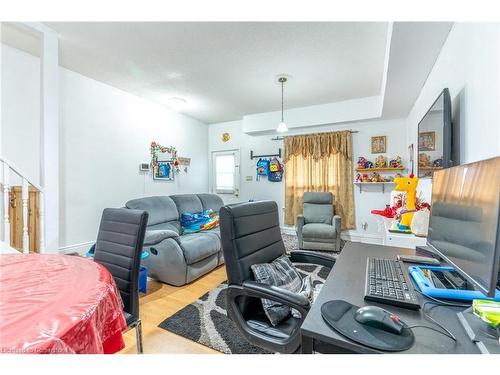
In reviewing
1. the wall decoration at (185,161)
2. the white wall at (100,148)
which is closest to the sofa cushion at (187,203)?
Result: the white wall at (100,148)

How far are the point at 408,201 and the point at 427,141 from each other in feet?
1.93

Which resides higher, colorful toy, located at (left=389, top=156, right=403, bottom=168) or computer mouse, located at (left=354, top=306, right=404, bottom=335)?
colorful toy, located at (left=389, top=156, right=403, bottom=168)

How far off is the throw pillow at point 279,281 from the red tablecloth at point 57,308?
0.64 m

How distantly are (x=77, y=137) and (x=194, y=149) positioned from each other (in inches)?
90.3

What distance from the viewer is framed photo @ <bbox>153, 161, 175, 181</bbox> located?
4.20m

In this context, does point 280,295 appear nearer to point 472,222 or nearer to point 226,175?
point 472,222

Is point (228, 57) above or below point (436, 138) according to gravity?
above

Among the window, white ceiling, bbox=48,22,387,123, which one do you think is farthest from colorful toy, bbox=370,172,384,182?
the window

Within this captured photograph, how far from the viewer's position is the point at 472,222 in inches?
31.8

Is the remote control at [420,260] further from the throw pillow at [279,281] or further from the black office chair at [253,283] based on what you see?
the throw pillow at [279,281]

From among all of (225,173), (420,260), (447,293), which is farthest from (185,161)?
(447,293)

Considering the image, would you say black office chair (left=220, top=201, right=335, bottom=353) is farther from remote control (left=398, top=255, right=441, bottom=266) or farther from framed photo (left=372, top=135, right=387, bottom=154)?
framed photo (left=372, top=135, right=387, bottom=154)

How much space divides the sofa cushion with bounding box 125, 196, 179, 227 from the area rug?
1.38 metres
